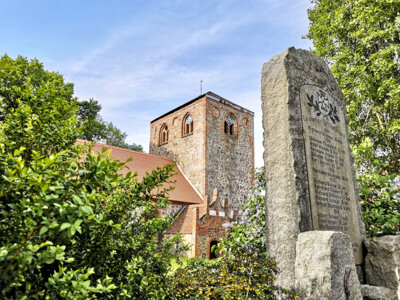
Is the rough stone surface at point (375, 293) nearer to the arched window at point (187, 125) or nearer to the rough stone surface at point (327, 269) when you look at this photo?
the rough stone surface at point (327, 269)

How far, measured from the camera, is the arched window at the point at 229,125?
23.5 meters

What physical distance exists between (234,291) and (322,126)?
9.17ft

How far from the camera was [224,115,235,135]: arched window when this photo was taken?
2349cm

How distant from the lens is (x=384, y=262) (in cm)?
343

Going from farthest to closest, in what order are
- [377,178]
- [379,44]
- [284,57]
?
[379,44]
[377,178]
[284,57]

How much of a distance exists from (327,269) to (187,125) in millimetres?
21508

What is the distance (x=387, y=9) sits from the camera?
33.8ft

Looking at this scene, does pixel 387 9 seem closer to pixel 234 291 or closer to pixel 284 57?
pixel 284 57

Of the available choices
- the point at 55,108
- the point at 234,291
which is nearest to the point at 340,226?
the point at 234,291

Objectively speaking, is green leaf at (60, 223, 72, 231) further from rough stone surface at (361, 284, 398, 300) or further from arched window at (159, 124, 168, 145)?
arched window at (159, 124, 168, 145)

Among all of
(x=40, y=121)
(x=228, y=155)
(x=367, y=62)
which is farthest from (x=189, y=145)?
(x=40, y=121)

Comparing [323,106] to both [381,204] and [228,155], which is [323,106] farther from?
[228,155]

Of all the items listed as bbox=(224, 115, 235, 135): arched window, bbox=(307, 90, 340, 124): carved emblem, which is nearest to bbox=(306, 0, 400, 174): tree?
bbox=(307, 90, 340, 124): carved emblem

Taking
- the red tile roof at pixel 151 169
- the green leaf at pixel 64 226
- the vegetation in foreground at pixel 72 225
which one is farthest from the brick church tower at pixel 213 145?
the green leaf at pixel 64 226
